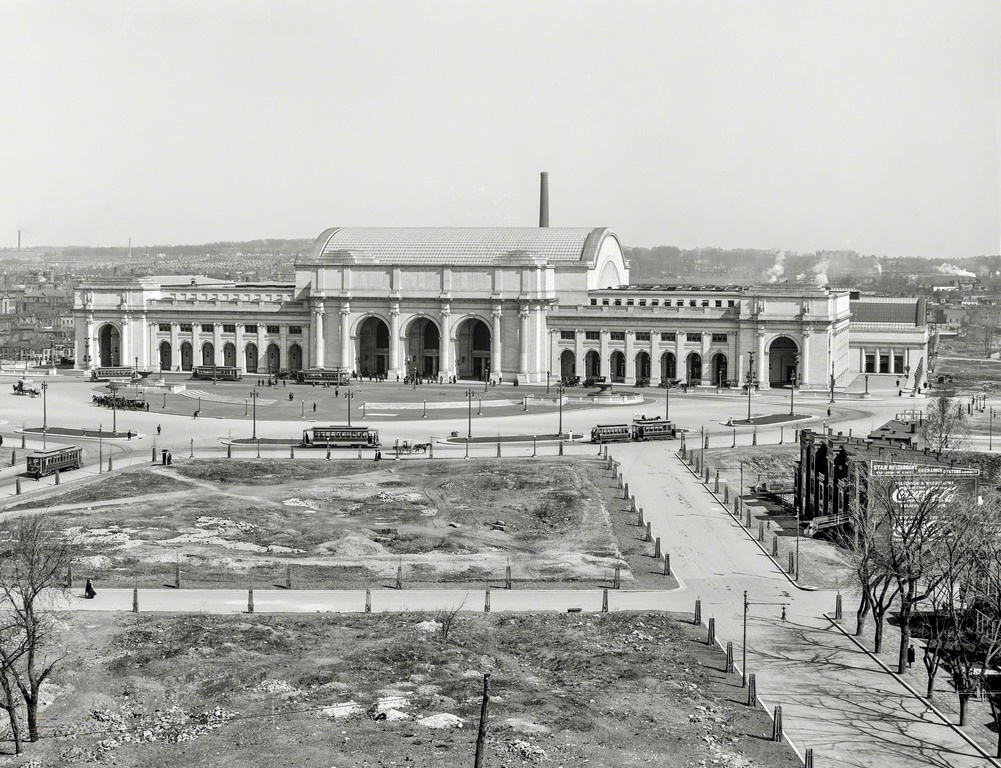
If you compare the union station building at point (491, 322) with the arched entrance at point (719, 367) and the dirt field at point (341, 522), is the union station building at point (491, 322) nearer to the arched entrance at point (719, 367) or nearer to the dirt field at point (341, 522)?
the arched entrance at point (719, 367)

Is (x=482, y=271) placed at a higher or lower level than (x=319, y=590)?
higher

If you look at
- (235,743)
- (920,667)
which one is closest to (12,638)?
(235,743)

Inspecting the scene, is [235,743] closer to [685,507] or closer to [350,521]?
[350,521]

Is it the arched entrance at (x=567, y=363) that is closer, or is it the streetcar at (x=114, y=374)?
the streetcar at (x=114, y=374)

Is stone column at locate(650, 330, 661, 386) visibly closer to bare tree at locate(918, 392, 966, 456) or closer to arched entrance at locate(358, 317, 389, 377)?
arched entrance at locate(358, 317, 389, 377)

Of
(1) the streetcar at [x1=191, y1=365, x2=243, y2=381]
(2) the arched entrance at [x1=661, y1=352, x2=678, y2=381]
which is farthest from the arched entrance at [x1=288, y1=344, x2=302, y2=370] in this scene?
(2) the arched entrance at [x1=661, y1=352, x2=678, y2=381]

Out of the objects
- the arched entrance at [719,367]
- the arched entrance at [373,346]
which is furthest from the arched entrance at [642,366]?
the arched entrance at [373,346]
